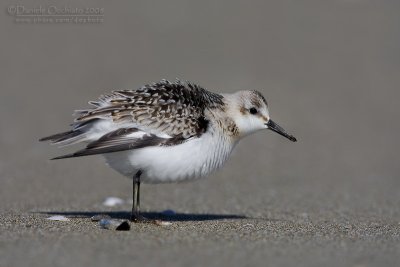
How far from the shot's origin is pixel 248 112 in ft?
24.5

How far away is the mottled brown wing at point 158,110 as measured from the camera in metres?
6.77

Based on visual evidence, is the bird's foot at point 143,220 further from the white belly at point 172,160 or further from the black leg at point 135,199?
the white belly at point 172,160

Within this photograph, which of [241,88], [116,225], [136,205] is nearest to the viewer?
[116,225]

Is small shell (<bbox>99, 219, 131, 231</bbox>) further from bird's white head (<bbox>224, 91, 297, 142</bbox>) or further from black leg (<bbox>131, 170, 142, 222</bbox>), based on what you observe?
bird's white head (<bbox>224, 91, 297, 142</bbox>)

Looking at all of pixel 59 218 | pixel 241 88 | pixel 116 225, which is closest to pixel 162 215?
pixel 59 218

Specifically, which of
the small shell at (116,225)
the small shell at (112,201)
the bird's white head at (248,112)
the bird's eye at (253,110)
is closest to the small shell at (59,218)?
the small shell at (116,225)

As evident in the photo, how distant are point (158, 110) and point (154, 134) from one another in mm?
257

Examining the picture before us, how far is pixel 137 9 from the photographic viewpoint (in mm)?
17172

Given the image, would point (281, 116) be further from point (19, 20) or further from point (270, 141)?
point (19, 20)

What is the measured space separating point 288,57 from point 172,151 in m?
9.24

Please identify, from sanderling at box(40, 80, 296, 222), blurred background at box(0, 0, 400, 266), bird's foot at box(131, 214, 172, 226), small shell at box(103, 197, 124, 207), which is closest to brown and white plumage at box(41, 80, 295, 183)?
sanderling at box(40, 80, 296, 222)

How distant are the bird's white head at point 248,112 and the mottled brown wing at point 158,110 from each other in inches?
12.5

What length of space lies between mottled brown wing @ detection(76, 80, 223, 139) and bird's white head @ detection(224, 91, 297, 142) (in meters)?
0.32

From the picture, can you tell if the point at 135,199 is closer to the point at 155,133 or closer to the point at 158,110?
the point at 155,133
